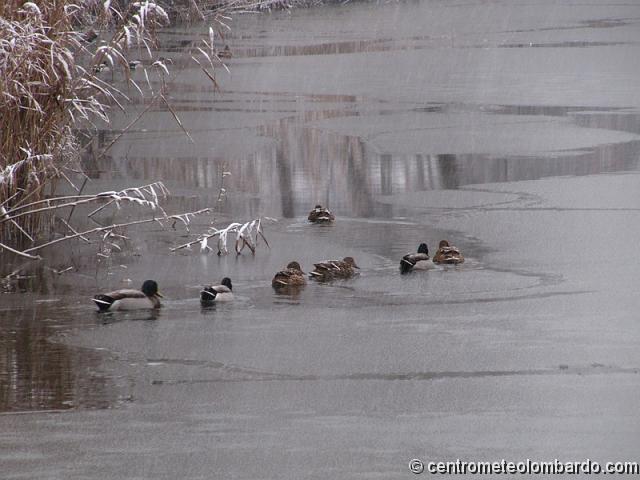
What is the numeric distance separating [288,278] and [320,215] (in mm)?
2160

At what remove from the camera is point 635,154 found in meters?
13.8

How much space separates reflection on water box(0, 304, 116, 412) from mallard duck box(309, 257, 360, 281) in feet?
5.54

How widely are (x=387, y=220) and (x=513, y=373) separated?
4.45m

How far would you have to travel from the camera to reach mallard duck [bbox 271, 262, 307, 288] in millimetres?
8273

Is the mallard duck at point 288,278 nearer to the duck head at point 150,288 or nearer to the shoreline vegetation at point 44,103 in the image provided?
the duck head at point 150,288

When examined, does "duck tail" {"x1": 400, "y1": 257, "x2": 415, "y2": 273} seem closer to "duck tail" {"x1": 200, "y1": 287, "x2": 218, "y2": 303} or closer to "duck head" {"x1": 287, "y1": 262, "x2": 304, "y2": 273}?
"duck head" {"x1": 287, "y1": 262, "x2": 304, "y2": 273}

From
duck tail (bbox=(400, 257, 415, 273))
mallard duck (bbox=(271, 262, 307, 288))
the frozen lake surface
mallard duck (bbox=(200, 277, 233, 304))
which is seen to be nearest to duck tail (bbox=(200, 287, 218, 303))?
mallard duck (bbox=(200, 277, 233, 304))

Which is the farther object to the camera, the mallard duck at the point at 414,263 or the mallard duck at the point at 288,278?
the mallard duck at the point at 414,263

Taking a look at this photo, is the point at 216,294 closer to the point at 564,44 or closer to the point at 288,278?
the point at 288,278

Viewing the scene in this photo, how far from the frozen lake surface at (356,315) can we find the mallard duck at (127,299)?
114mm

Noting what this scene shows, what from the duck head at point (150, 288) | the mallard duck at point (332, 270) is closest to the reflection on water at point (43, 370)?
the duck head at point (150, 288)

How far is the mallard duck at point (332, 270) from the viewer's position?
848 centimetres

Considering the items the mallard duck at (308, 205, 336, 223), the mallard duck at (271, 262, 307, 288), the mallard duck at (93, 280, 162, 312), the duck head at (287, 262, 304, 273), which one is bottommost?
the mallard duck at (93, 280, 162, 312)

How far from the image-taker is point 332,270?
8500mm
